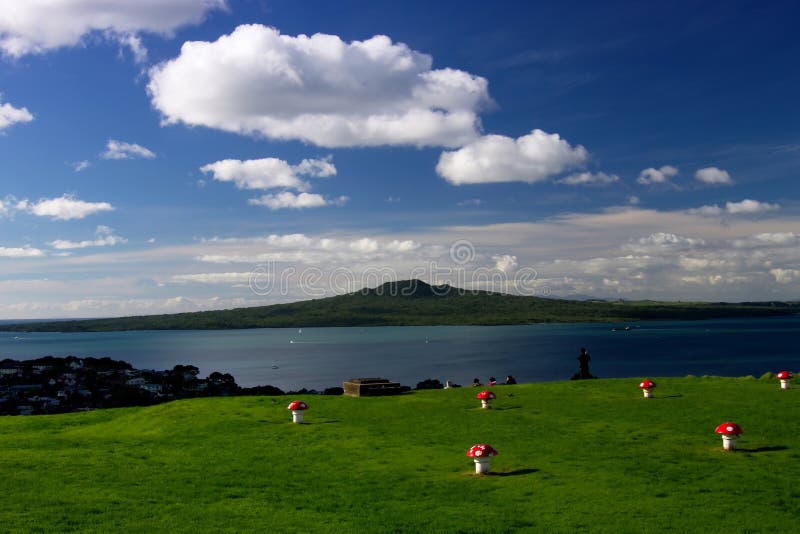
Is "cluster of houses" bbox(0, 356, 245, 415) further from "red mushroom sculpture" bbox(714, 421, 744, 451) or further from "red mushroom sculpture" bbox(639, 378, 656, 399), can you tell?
"red mushroom sculpture" bbox(714, 421, 744, 451)

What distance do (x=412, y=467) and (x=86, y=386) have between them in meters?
88.2

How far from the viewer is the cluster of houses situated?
254 ft

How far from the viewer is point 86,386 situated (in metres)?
96.4

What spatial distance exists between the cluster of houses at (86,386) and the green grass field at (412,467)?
4533cm

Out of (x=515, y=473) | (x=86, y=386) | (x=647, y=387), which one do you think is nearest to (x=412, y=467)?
(x=515, y=473)

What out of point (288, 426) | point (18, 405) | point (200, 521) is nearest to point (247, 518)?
point (200, 521)

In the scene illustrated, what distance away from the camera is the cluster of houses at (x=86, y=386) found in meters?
77.3

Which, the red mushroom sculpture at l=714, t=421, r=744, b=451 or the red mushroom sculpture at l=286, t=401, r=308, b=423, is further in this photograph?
the red mushroom sculpture at l=286, t=401, r=308, b=423

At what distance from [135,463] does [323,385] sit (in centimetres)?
11699

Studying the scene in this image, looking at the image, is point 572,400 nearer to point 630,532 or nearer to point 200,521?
point 630,532

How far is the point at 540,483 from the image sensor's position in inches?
818

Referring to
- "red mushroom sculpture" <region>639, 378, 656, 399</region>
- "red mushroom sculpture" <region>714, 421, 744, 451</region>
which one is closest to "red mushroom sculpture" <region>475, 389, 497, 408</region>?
"red mushroom sculpture" <region>639, 378, 656, 399</region>

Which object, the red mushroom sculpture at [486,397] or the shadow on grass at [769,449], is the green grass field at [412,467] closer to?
the shadow on grass at [769,449]

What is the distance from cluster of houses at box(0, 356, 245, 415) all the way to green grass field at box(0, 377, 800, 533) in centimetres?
4533
